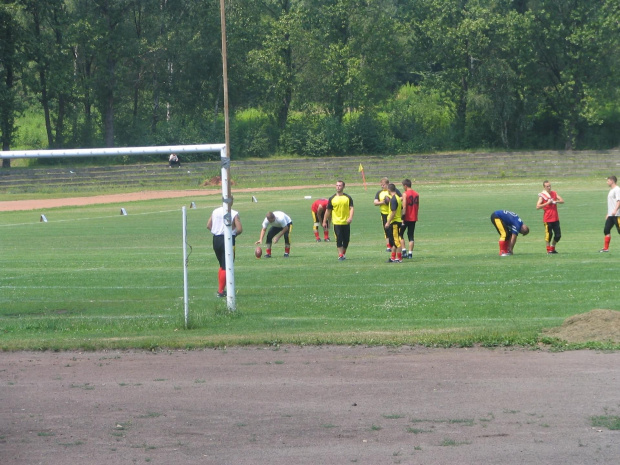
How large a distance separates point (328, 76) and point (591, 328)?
69.5 metres

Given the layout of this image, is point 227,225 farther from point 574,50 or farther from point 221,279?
point 574,50

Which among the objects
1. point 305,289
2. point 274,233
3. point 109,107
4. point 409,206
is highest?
point 109,107

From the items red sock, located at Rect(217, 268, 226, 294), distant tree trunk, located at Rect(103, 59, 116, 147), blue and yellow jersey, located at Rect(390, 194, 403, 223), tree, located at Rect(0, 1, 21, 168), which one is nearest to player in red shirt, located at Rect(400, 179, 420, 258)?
blue and yellow jersey, located at Rect(390, 194, 403, 223)

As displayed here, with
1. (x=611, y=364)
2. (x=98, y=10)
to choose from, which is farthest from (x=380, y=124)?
(x=611, y=364)

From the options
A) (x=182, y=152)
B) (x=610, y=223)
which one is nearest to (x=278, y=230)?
(x=610, y=223)

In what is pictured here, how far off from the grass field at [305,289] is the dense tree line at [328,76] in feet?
147

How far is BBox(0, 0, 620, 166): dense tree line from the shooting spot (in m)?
73.1

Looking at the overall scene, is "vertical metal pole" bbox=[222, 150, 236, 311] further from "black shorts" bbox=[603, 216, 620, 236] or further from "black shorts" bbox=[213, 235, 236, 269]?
"black shorts" bbox=[603, 216, 620, 236]

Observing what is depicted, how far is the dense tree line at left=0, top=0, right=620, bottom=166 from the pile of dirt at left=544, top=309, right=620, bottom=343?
62731 mm

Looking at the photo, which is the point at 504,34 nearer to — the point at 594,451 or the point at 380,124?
the point at 380,124

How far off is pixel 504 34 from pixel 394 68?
11.8 metres

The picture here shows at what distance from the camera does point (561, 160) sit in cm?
6762

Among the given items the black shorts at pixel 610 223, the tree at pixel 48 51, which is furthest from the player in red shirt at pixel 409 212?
the tree at pixel 48 51

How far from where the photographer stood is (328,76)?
79.0 metres
